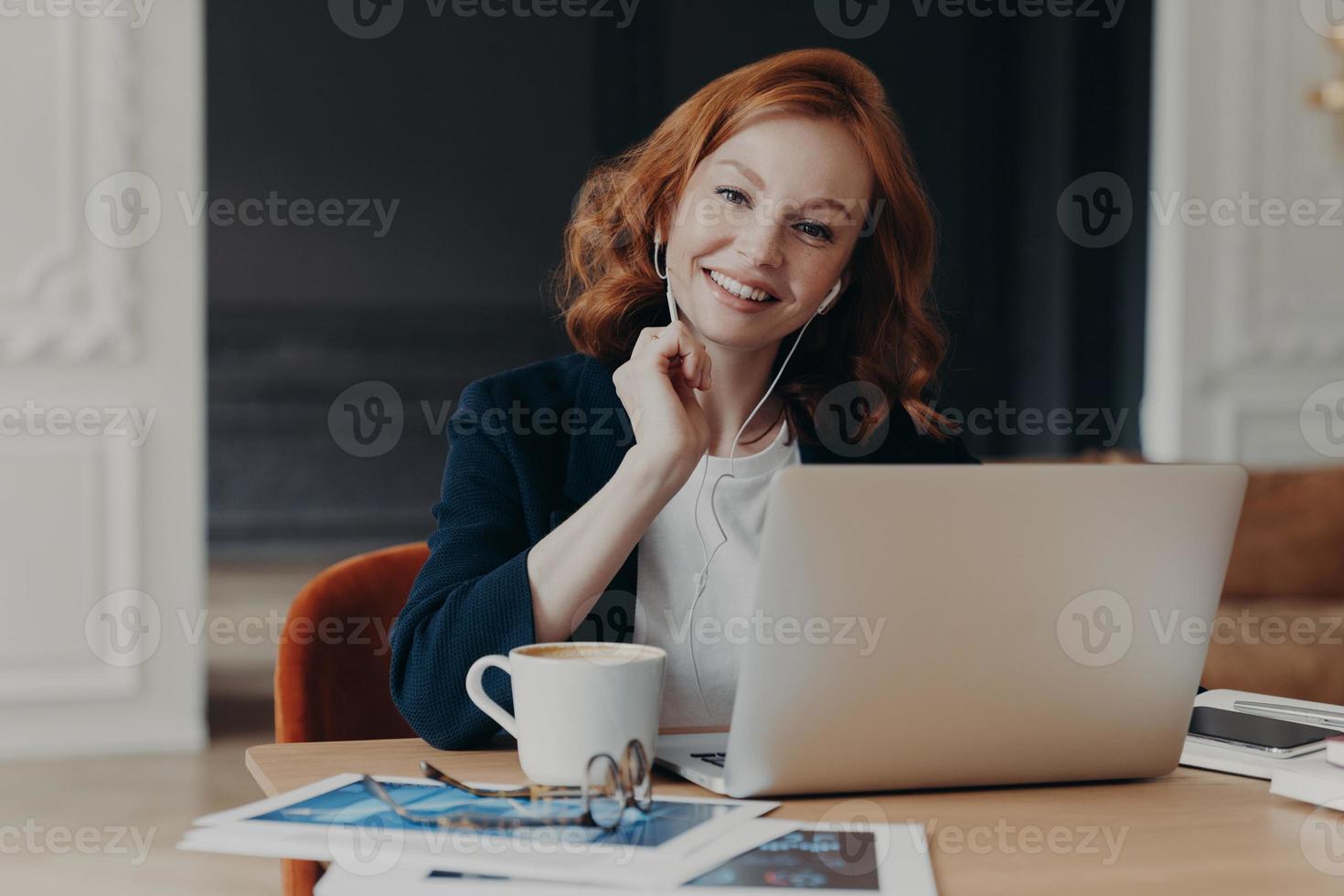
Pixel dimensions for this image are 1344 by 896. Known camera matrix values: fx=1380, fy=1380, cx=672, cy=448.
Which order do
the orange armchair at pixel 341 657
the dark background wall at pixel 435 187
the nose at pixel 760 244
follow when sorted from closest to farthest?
the orange armchair at pixel 341 657, the nose at pixel 760 244, the dark background wall at pixel 435 187

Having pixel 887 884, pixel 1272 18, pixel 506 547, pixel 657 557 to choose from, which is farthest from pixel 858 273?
pixel 1272 18

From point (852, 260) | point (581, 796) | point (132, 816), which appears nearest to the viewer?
point (581, 796)

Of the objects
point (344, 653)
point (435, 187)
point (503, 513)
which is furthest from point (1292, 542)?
point (435, 187)

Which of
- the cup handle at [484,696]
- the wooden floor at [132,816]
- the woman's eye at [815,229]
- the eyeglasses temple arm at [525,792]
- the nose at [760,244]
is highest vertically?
the woman's eye at [815,229]

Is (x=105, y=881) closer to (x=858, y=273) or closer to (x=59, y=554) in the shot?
(x=59, y=554)

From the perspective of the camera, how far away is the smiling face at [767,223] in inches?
54.2

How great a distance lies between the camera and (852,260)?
5.23 ft

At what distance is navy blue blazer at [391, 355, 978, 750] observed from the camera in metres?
1.09

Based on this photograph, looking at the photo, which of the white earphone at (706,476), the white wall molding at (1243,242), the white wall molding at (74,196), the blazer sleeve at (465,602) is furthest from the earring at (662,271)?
the white wall molding at (1243,242)

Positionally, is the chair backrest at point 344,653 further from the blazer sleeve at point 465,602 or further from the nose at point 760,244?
the nose at point 760,244

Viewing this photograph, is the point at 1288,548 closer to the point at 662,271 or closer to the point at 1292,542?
the point at 1292,542

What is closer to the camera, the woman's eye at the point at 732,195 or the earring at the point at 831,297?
the woman's eye at the point at 732,195

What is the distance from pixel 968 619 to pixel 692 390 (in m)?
0.46

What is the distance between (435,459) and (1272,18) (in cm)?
474
